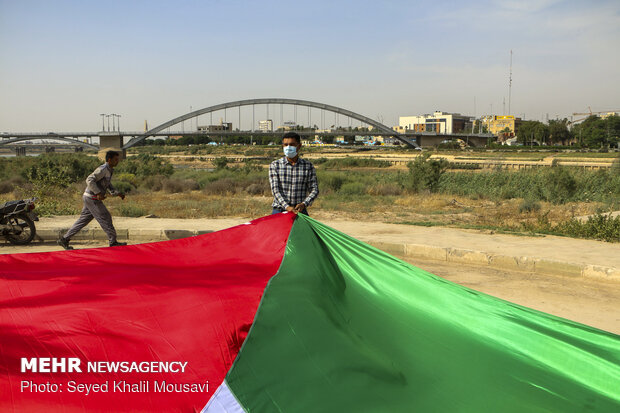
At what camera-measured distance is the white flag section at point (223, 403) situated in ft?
9.39

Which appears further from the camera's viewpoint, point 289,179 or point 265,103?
point 265,103

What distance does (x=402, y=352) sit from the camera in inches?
137

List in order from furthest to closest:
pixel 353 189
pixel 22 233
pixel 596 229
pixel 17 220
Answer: pixel 353 189
pixel 596 229
pixel 22 233
pixel 17 220

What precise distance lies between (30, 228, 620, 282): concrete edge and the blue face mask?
417 centimetres

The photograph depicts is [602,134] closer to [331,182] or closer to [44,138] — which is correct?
[331,182]

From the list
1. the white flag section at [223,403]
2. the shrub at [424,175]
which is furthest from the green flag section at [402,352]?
the shrub at [424,175]

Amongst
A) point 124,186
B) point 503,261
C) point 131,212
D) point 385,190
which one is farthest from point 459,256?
point 124,186

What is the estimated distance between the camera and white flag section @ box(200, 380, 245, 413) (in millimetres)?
2863

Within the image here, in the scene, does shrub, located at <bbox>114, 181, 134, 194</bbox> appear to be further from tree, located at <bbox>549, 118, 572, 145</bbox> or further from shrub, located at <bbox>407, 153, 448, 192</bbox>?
tree, located at <bbox>549, 118, 572, 145</bbox>

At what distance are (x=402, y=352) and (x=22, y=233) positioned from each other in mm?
10290

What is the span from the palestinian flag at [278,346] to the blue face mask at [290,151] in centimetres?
287

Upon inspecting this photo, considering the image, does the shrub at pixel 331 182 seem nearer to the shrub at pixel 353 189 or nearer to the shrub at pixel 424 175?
the shrub at pixel 353 189

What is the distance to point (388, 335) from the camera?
369cm

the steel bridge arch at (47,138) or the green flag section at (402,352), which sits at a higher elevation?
the steel bridge arch at (47,138)
